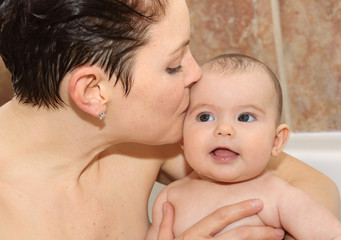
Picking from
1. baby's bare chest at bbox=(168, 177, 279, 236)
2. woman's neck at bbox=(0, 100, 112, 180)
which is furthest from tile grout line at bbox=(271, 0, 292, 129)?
woman's neck at bbox=(0, 100, 112, 180)

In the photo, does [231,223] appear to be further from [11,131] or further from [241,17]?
[241,17]

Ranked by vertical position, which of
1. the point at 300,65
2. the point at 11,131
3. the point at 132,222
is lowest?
the point at 132,222

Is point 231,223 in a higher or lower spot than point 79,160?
lower

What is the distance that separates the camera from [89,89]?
900mm

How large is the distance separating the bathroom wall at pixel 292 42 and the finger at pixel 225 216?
0.59 metres

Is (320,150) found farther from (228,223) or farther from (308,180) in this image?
(228,223)

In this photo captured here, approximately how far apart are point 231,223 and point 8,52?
515 millimetres

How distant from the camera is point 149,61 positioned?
0.90m

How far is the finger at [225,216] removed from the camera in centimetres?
98

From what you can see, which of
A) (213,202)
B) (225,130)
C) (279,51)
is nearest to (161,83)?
(225,130)

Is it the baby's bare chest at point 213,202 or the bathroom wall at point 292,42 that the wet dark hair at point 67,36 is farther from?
the bathroom wall at point 292,42

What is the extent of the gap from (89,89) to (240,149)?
0.97 ft

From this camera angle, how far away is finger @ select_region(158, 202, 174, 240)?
3.40 ft

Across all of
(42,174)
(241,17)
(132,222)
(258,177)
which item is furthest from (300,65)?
(42,174)
